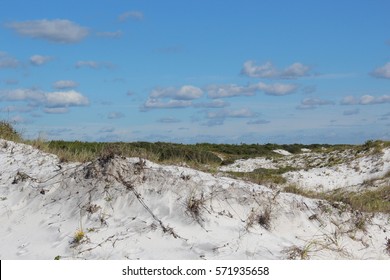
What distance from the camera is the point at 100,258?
28.0ft

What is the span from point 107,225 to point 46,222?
4.28ft

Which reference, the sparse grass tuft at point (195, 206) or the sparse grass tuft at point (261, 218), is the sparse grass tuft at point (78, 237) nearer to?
the sparse grass tuft at point (195, 206)

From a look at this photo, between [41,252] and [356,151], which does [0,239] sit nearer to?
[41,252]

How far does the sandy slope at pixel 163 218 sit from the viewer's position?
345 inches

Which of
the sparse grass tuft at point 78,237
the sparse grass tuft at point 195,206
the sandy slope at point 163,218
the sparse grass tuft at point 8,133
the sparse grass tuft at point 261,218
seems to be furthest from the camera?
the sparse grass tuft at point 8,133

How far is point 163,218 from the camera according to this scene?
9398mm

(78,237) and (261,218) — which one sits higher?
(261,218)

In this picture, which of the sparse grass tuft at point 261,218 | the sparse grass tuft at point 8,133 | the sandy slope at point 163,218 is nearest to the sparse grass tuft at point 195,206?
the sandy slope at point 163,218

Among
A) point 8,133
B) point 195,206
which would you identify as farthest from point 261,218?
point 8,133

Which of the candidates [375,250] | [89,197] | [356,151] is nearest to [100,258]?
[89,197]

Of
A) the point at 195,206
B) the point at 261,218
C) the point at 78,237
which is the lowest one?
the point at 78,237

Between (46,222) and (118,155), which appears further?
(118,155)

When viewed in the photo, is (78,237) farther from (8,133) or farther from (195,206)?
(8,133)

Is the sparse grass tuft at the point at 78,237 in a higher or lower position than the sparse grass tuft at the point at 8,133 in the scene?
lower
